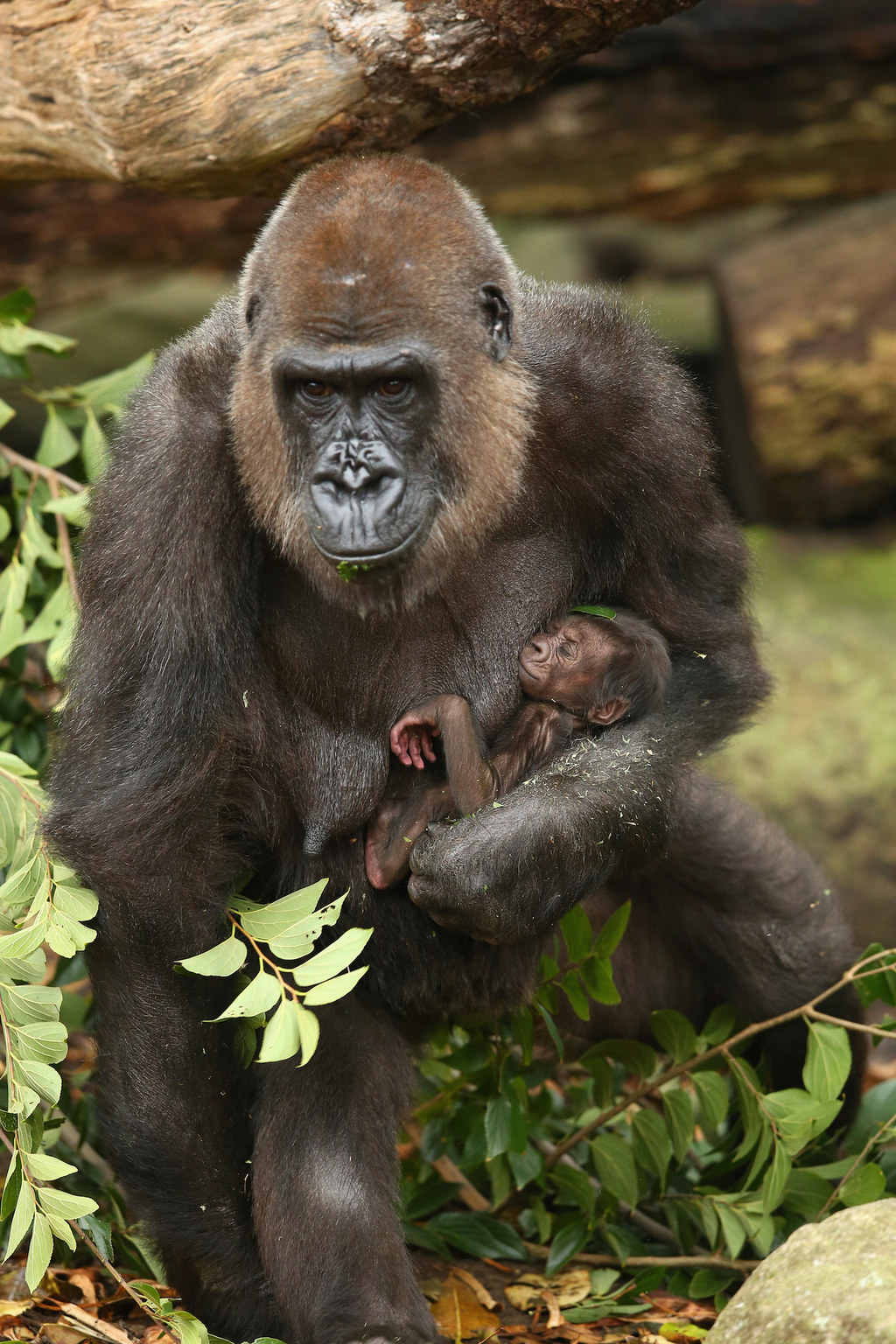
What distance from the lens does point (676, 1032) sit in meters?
4.44

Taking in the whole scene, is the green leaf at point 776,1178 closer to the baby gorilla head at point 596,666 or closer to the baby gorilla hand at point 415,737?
the baby gorilla head at point 596,666

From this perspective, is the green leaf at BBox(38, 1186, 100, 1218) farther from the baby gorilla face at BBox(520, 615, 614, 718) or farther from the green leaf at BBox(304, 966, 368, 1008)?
the baby gorilla face at BBox(520, 615, 614, 718)

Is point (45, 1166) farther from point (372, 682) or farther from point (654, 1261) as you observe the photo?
point (654, 1261)

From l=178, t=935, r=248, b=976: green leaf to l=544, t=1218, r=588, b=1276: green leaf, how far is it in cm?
162

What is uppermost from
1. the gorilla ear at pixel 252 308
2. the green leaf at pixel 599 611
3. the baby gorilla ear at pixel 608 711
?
the gorilla ear at pixel 252 308

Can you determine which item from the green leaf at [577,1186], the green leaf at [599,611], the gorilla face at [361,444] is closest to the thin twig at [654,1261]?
the green leaf at [577,1186]

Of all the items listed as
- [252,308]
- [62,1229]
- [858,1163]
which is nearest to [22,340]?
[252,308]

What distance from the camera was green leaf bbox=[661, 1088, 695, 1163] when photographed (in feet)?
14.2

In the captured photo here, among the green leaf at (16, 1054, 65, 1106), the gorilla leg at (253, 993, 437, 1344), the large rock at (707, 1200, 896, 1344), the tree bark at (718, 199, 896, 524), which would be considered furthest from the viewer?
the tree bark at (718, 199, 896, 524)

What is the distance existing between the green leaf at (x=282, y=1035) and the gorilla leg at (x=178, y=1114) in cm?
57

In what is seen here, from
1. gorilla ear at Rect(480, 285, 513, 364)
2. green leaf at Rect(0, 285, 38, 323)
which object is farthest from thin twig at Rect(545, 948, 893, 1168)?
green leaf at Rect(0, 285, 38, 323)

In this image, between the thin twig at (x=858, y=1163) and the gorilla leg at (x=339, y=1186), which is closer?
the gorilla leg at (x=339, y=1186)

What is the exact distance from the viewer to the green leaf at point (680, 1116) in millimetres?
4320

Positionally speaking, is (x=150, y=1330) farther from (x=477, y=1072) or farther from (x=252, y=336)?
(x=252, y=336)
